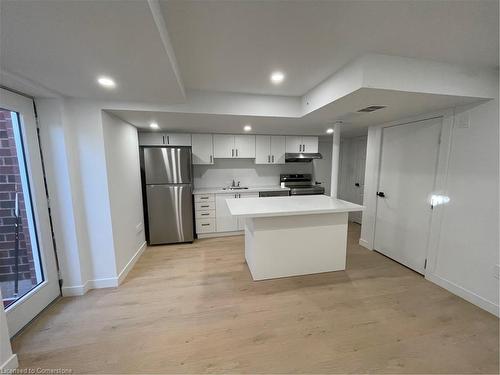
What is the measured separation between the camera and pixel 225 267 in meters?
2.78

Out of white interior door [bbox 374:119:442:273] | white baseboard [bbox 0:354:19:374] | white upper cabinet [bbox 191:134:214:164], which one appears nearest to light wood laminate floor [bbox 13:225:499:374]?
white baseboard [bbox 0:354:19:374]

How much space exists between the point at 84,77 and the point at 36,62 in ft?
0.89

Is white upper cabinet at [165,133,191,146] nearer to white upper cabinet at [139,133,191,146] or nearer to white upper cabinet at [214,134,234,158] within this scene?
white upper cabinet at [139,133,191,146]

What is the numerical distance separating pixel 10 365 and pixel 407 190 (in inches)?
169

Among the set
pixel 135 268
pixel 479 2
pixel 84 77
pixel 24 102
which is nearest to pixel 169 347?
pixel 135 268

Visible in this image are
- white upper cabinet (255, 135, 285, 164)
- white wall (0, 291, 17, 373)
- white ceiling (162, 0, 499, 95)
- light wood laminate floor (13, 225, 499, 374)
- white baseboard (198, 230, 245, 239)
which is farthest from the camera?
white upper cabinet (255, 135, 285, 164)

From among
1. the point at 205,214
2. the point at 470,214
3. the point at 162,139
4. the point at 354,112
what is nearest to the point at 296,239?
the point at 354,112

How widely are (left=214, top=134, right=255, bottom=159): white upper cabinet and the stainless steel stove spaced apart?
1.04 m

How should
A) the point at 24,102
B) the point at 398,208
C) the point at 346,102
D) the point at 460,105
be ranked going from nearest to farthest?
the point at 24,102
the point at 346,102
the point at 460,105
the point at 398,208

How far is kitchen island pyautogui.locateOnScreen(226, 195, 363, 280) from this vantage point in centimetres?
239

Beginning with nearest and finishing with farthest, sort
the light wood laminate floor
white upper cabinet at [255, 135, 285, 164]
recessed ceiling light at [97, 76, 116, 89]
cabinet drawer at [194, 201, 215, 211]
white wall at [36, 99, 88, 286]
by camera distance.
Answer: the light wood laminate floor < recessed ceiling light at [97, 76, 116, 89] < white wall at [36, 99, 88, 286] < cabinet drawer at [194, 201, 215, 211] < white upper cabinet at [255, 135, 285, 164]

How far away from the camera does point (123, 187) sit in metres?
2.64

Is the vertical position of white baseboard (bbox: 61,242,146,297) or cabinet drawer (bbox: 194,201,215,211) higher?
cabinet drawer (bbox: 194,201,215,211)

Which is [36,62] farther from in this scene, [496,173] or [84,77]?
[496,173]
